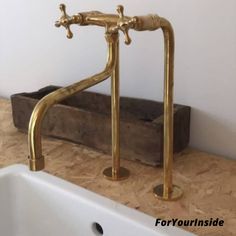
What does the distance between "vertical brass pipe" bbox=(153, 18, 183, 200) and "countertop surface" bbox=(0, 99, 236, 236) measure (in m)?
0.02

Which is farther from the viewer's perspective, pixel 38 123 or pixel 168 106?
pixel 168 106

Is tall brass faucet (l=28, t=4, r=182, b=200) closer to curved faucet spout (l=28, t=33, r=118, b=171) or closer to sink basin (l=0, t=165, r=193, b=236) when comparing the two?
curved faucet spout (l=28, t=33, r=118, b=171)

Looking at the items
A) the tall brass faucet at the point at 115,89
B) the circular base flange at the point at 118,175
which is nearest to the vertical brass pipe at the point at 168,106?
the tall brass faucet at the point at 115,89

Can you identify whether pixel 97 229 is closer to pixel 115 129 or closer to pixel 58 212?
pixel 58 212

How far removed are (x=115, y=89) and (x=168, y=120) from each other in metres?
0.14

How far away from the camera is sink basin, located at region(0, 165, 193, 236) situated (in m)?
0.62

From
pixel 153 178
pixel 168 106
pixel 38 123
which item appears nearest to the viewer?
pixel 38 123

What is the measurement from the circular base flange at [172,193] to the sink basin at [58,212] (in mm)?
79

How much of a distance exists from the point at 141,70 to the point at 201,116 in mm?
184

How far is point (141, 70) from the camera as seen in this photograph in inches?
36.6

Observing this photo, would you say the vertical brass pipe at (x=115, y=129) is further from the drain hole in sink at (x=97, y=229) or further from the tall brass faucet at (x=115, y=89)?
the drain hole in sink at (x=97, y=229)

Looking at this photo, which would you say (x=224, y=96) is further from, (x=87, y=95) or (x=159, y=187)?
(x=87, y=95)

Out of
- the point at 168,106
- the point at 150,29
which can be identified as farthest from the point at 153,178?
the point at 150,29

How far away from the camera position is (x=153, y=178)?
76 centimetres
